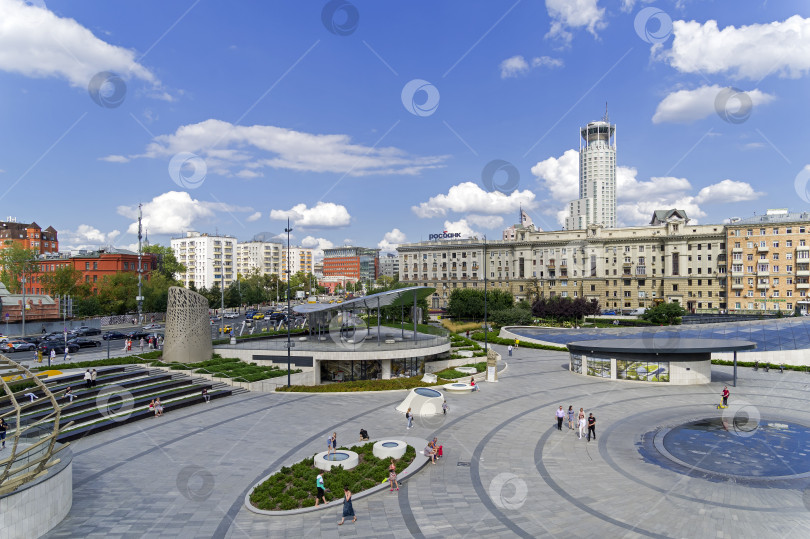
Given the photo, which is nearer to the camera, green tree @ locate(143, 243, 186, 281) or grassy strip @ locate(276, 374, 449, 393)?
grassy strip @ locate(276, 374, 449, 393)

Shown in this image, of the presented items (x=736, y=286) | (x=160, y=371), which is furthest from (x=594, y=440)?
(x=736, y=286)

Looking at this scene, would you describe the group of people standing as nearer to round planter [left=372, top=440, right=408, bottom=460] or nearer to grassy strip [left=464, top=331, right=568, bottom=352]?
round planter [left=372, top=440, right=408, bottom=460]

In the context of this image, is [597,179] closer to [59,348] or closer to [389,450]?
[59,348]

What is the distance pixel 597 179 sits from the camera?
191 m

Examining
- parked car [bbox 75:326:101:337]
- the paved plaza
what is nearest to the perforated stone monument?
the paved plaza

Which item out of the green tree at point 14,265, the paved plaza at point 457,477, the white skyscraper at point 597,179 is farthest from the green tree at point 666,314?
the white skyscraper at point 597,179

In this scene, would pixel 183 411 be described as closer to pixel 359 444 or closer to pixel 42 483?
pixel 359 444

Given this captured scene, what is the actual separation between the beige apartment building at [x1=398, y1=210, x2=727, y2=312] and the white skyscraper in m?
68.7

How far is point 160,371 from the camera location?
35.6 meters

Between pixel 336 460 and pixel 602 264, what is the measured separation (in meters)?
95.7

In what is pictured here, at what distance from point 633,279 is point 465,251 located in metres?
35.7

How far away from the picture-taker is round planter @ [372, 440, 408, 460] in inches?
786

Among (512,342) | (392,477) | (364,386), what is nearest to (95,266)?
(512,342)

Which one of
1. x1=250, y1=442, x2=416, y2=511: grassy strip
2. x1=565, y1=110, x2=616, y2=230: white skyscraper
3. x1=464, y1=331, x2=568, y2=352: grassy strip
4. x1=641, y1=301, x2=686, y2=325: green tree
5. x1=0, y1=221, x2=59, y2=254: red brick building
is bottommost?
x1=464, y1=331, x2=568, y2=352: grassy strip
